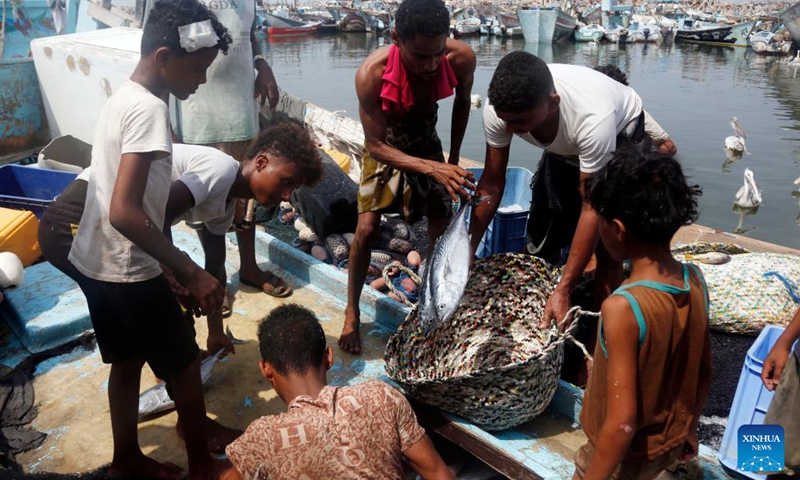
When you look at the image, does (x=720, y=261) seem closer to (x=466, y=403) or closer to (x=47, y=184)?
(x=466, y=403)

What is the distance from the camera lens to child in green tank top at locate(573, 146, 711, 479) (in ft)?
5.36

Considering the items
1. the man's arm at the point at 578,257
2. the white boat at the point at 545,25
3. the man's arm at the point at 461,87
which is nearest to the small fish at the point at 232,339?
the man's arm at the point at 461,87

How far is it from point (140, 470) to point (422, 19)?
8.15ft

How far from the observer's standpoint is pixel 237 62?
4758mm

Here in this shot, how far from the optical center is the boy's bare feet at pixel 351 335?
3395 millimetres

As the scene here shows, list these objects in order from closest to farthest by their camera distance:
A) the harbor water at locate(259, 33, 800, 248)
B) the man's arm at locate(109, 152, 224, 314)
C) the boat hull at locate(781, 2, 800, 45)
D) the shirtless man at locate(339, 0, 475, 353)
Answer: the man's arm at locate(109, 152, 224, 314), the shirtless man at locate(339, 0, 475, 353), the harbor water at locate(259, 33, 800, 248), the boat hull at locate(781, 2, 800, 45)

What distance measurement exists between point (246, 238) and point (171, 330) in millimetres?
1807

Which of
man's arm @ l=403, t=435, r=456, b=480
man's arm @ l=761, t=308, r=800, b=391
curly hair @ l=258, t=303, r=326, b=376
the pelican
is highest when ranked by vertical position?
curly hair @ l=258, t=303, r=326, b=376

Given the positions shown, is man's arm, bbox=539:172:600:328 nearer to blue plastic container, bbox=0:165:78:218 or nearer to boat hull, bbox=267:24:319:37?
blue plastic container, bbox=0:165:78:218

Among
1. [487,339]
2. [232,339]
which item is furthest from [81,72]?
[487,339]

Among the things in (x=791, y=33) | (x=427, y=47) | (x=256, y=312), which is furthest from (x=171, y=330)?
(x=791, y=33)

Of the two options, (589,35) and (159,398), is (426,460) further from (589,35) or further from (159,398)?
(589,35)

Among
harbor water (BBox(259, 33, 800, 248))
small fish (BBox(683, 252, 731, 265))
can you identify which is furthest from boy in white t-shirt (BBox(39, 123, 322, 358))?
small fish (BBox(683, 252, 731, 265))

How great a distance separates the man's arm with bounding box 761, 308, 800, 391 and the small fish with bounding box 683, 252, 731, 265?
2.12m
